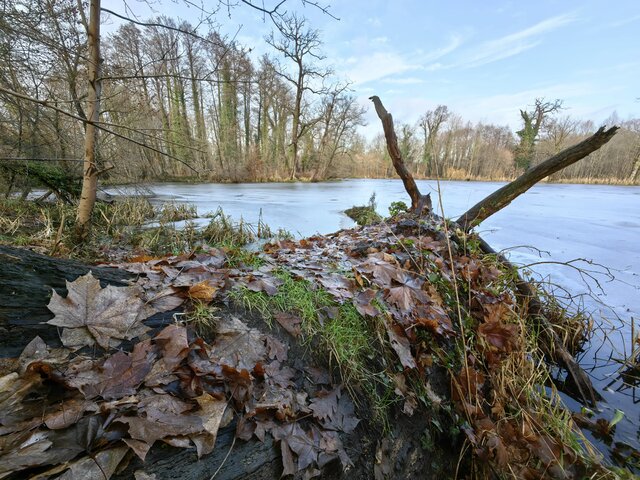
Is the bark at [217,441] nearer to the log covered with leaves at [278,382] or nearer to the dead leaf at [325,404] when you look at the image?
the log covered with leaves at [278,382]

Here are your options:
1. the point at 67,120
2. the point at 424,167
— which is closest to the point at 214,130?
the point at 67,120

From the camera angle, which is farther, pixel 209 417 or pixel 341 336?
pixel 341 336

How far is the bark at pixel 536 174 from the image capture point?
3525 mm

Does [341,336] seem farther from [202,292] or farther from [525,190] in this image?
[525,190]

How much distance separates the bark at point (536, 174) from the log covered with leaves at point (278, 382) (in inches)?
94.1

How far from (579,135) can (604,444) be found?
45.2 meters

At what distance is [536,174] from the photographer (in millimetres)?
4090

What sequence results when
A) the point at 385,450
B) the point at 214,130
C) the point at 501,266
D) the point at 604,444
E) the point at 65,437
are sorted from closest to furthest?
the point at 65,437, the point at 385,450, the point at 604,444, the point at 501,266, the point at 214,130

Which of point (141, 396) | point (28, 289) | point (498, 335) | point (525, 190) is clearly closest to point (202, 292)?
point (141, 396)

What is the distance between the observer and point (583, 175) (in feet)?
99.8

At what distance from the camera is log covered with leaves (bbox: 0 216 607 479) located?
33.6 inches

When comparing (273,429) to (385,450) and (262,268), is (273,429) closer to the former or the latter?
(385,450)

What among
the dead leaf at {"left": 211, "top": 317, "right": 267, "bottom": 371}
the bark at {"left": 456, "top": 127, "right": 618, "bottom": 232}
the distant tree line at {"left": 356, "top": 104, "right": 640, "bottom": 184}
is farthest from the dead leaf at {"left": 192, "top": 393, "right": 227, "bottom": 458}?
the distant tree line at {"left": 356, "top": 104, "right": 640, "bottom": 184}

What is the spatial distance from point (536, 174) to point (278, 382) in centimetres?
474
